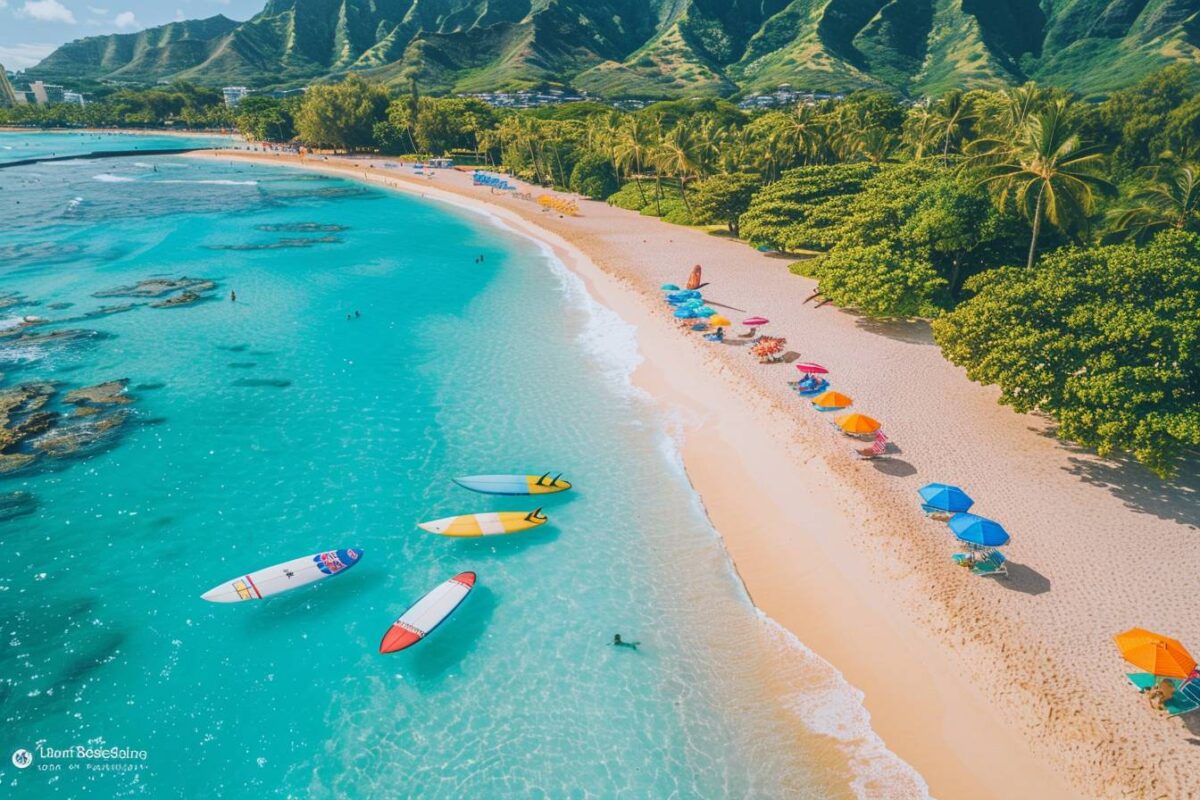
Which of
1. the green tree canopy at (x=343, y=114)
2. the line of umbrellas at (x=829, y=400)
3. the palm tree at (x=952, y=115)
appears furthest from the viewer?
the green tree canopy at (x=343, y=114)

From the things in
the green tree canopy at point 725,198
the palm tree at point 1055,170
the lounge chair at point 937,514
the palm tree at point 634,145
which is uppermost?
the palm tree at point 634,145

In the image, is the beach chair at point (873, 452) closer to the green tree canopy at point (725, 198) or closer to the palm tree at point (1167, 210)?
the palm tree at point (1167, 210)

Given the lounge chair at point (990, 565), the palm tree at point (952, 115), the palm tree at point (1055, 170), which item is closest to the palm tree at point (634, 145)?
the palm tree at point (952, 115)

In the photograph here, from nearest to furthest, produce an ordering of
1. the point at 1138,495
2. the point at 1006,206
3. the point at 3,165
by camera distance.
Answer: the point at 1138,495 < the point at 1006,206 < the point at 3,165

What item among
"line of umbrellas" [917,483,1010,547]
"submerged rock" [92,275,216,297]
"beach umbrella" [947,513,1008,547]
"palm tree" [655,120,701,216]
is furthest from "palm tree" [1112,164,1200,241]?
"submerged rock" [92,275,216,297]

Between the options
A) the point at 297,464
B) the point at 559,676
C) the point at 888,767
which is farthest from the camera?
the point at 297,464

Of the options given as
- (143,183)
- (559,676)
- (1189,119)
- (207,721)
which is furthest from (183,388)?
(143,183)

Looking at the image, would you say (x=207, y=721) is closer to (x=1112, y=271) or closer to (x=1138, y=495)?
(x=1138, y=495)

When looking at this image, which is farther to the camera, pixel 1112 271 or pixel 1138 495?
pixel 1112 271
